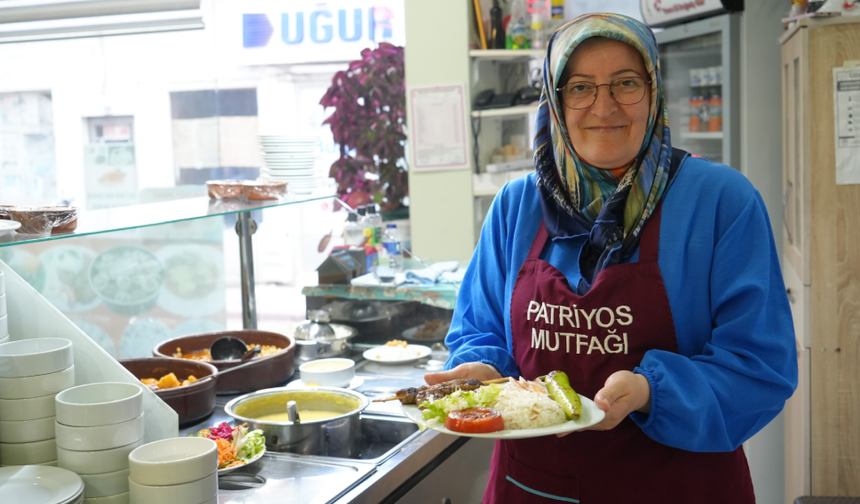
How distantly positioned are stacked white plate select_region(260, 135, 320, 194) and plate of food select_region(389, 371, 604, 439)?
1.32 metres

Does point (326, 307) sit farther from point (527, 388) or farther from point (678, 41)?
point (678, 41)

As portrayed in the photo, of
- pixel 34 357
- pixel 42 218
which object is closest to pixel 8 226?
pixel 42 218

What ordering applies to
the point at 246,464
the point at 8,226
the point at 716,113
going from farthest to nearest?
the point at 716,113
the point at 246,464
the point at 8,226

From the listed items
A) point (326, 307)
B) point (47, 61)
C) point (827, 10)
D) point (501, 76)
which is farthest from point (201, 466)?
point (47, 61)

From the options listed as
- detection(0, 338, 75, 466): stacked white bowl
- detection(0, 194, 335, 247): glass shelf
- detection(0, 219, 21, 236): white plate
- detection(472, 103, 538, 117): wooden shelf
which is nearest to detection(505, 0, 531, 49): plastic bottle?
detection(472, 103, 538, 117): wooden shelf

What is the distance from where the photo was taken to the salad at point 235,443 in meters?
1.65

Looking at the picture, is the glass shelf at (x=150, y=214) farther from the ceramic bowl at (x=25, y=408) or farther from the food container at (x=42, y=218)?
the ceramic bowl at (x=25, y=408)

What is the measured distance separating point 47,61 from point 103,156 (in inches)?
31.4

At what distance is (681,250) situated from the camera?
138 cm

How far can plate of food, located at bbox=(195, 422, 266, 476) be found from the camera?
1.64m

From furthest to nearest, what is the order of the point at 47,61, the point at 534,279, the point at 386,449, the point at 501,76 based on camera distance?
the point at 47,61
the point at 501,76
the point at 386,449
the point at 534,279

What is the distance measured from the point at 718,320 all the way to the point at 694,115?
109 inches

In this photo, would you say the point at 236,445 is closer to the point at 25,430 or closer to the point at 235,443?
the point at 235,443

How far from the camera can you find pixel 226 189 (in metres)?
2.35
